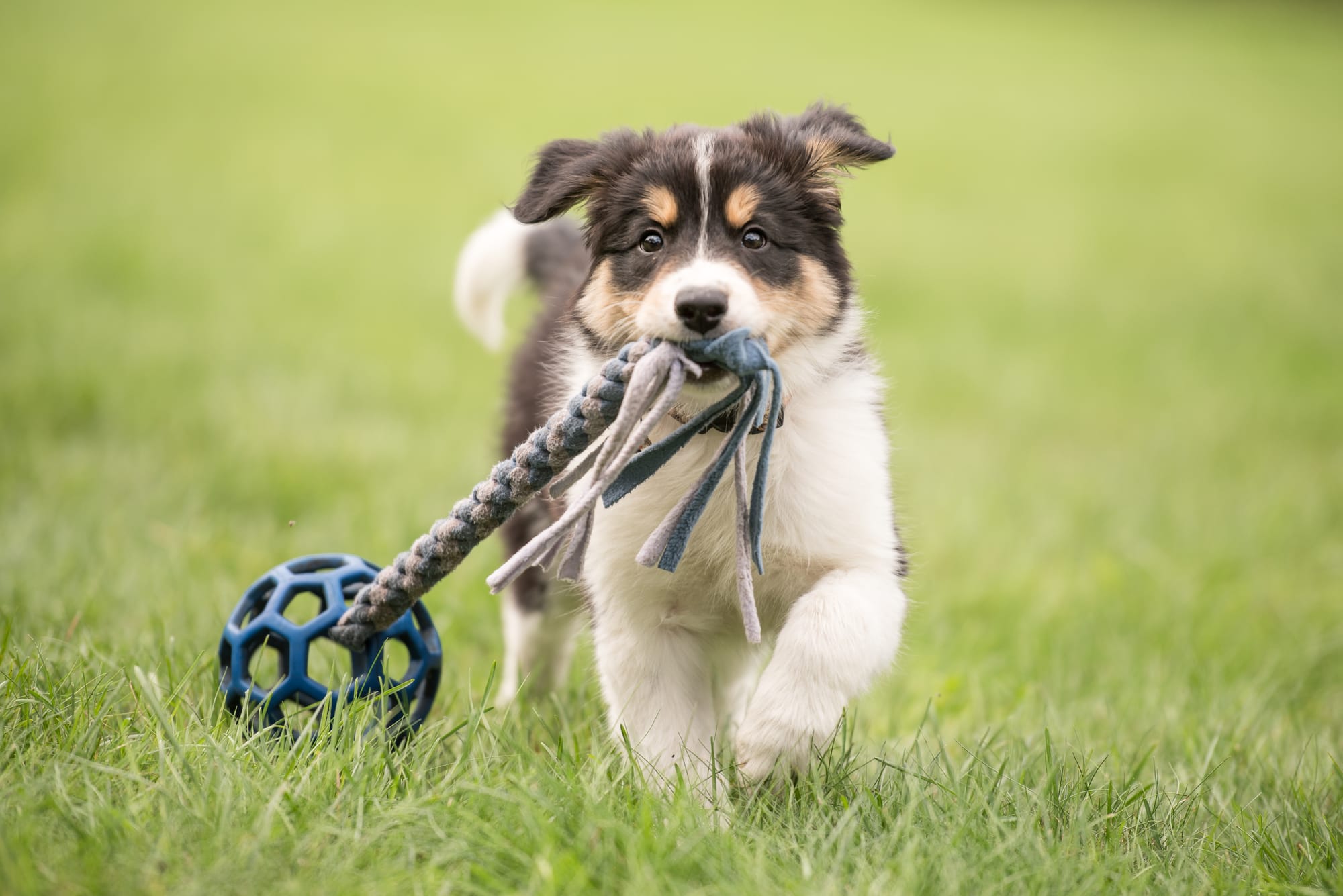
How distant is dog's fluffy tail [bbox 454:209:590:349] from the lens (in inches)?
158

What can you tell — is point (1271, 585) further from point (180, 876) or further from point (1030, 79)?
point (1030, 79)

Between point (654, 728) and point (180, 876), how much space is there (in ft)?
3.53

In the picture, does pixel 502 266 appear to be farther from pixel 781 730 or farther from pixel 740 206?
pixel 781 730

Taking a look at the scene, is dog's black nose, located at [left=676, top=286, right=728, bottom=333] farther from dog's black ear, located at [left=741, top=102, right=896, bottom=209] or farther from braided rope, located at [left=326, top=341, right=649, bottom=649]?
dog's black ear, located at [left=741, top=102, right=896, bottom=209]

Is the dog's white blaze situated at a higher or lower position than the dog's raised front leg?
higher

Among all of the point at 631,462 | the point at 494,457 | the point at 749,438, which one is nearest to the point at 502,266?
the point at 494,457

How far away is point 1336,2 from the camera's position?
118ft

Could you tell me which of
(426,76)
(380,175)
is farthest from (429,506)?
(426,76)

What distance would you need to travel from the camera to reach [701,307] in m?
2.42

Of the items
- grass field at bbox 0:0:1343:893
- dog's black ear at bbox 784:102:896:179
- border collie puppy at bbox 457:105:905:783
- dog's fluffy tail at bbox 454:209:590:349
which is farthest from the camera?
dog's fluffy tail at bbox 454:209:590:349

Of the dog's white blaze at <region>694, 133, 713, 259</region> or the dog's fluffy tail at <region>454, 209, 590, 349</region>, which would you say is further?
the dog's fluffy tail at <region>454, 209, 590, 349</region>

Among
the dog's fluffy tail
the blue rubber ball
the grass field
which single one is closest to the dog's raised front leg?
the grass field

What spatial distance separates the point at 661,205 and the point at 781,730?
1.24 metres

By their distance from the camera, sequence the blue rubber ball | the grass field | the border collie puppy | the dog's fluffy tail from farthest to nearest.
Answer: the dog's fluffy tail
the blue rubber ball
the border collie puppy
the grass field
